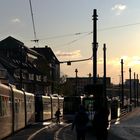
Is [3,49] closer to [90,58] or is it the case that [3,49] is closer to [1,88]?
[90,58]

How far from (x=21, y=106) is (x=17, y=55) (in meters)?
86.6

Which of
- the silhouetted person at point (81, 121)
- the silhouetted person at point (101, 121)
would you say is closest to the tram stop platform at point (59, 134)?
the silhouetted person at point (81, 121)

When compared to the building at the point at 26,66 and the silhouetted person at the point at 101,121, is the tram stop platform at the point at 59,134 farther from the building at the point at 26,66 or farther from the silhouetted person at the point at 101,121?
the building at the point at 26,66

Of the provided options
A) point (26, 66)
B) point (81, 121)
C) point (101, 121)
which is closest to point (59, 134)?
point (81, 121)

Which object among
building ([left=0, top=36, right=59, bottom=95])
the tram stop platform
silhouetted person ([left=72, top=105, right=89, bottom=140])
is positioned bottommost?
the tram stop platform

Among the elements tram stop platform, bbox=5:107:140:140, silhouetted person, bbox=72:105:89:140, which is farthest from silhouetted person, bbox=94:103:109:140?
tram stop platform, bbox=5:107:140:140

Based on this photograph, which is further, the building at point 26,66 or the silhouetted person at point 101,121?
the building at point 26,66

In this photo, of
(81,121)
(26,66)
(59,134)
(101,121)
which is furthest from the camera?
(26,66)

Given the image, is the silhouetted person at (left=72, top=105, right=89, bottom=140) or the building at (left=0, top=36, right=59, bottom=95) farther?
the building at (left=0, top=36, right=59, bottom=95)

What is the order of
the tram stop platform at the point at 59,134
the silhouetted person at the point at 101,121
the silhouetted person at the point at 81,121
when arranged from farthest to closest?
the tram stop platform at the point at 59,134, the silhouetted person at the point at 81,121, the silhouetted person at the point at 101,121

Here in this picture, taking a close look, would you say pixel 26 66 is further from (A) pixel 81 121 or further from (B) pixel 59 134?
(A) pixel 81 121

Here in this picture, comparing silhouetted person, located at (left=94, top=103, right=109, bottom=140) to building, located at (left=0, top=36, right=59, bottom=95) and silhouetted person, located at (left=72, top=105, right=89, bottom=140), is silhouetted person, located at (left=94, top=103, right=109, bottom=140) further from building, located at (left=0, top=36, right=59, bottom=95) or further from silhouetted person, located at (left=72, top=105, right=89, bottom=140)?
building, located at (left=0, top=36, right=59, bottom=95)

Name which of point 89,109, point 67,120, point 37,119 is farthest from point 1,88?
point 67,120

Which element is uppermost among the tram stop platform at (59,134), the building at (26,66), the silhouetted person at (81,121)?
the building at (26,66)
